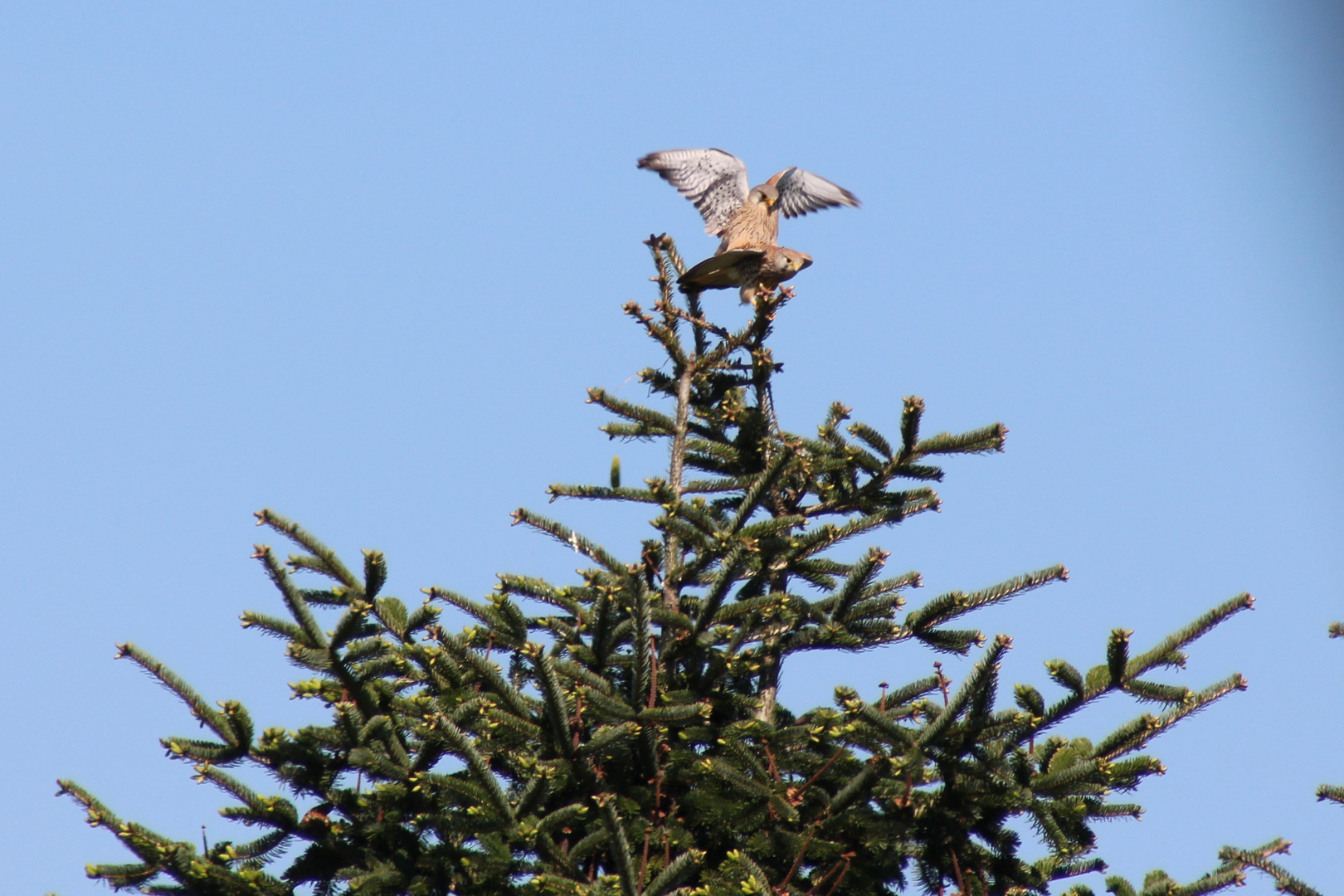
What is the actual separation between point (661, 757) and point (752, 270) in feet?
12.1

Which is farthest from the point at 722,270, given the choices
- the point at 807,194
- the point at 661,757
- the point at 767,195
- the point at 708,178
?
the point at 661,757

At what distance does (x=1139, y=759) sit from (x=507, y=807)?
2.00 meters

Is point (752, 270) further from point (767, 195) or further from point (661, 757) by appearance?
point (661, 757)

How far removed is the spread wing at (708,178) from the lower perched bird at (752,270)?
5.12ft

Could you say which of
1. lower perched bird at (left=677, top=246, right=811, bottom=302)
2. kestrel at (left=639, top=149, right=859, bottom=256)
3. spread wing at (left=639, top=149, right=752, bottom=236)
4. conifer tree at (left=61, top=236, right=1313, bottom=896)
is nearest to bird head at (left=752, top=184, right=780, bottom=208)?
kestrel at (left=639, top=149, right=859, bottom=256)

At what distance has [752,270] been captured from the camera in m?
7.19

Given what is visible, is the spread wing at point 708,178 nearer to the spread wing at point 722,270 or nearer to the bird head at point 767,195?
the bird head at point 767,195

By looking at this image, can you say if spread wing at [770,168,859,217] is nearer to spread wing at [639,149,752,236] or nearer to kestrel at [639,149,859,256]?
kestrel at [639,149,859,256]

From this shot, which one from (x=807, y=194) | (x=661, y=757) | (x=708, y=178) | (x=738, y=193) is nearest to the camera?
(x=661, y=757)

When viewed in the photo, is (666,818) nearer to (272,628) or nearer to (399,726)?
(399,726)

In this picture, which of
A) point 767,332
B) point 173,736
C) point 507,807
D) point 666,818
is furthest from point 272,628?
point 767,332

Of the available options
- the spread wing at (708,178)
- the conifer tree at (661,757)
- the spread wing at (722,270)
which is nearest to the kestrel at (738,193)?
the spread wing at (708,178)

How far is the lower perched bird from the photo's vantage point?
7086 millimetres

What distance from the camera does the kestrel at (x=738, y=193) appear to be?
27.0 ft
